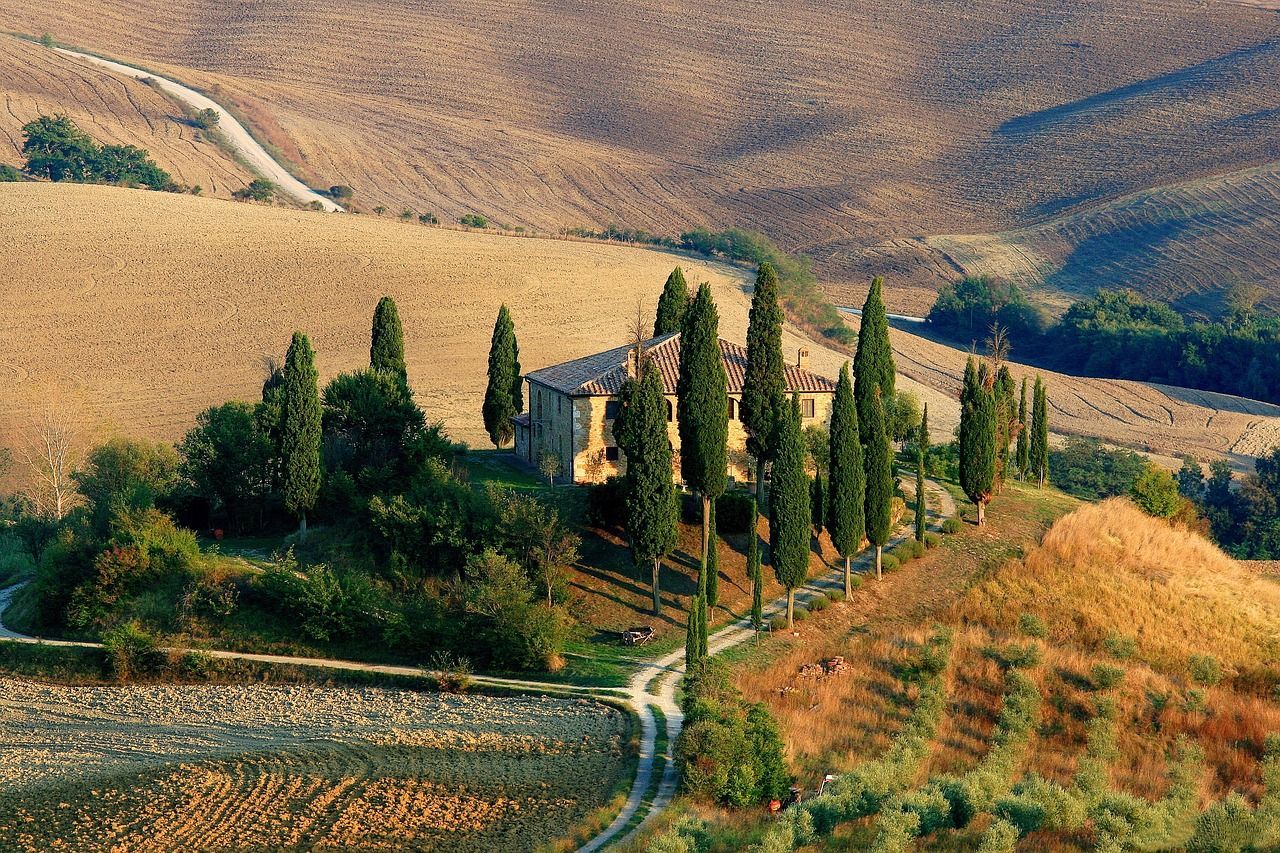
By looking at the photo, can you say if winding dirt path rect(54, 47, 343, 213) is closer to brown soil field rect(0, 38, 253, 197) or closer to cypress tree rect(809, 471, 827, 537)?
brown soil field rect(0, 38, 253, 197)

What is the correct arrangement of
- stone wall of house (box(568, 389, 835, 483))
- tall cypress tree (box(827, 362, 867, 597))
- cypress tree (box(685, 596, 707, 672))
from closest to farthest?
cypress tree (box(685, 596, 707, 672)) < tall cypress tree (box(827, 362, 867, 597)) < stone wall of house (box(568, 389, 835, 483))

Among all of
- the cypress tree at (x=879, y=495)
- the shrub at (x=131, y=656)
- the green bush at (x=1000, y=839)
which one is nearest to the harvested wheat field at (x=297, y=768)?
the shrub at (x=131, y=656)

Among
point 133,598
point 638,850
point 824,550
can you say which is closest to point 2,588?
point 133,598

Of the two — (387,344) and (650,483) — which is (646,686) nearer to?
(650,483)

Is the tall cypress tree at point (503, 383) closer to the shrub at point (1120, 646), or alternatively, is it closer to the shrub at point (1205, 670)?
the shrub at point (1120, 646)

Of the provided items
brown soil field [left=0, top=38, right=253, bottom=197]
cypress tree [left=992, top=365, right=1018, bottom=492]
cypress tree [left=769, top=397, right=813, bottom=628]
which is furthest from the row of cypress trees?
brown soil field [left=0, top=38, right=253, bottom=197]

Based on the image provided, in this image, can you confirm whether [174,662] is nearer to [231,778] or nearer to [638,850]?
[231,778]
